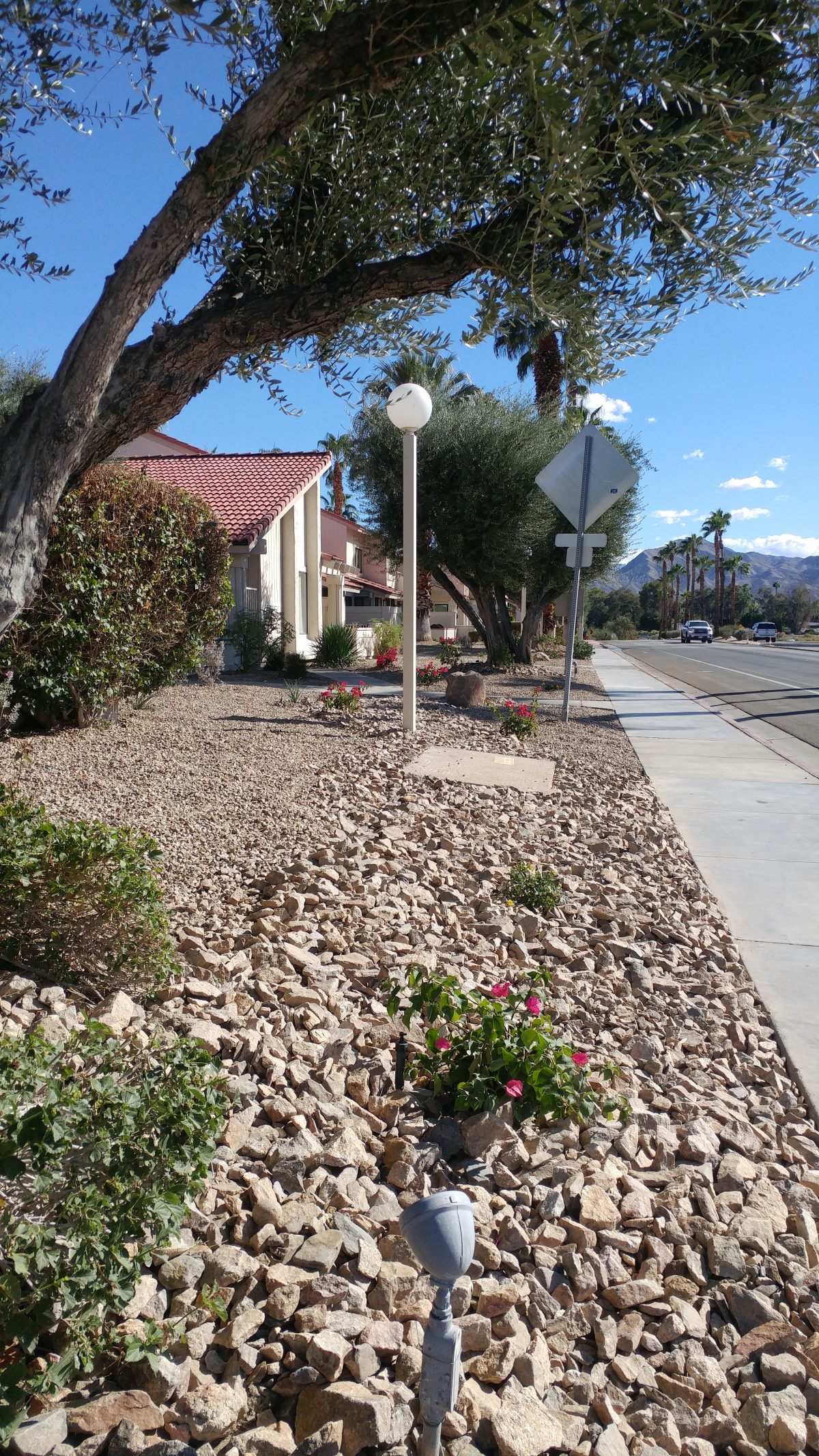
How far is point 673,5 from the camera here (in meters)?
3.21

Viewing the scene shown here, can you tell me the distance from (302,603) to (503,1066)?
67.0 feet

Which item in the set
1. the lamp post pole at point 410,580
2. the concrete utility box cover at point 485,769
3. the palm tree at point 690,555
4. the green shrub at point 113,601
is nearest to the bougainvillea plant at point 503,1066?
the concrete utility box cover at point 485,769

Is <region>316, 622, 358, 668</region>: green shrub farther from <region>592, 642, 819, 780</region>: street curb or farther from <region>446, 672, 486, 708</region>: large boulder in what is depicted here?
<region>592, 642, 819, 780</region>: street curb

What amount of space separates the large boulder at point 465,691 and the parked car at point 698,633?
62.7m

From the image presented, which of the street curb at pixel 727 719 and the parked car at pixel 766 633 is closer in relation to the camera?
the street curb at pixel 727 719

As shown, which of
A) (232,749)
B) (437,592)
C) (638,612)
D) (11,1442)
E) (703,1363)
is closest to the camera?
(11,1442)

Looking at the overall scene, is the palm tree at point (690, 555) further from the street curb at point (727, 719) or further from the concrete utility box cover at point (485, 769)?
the concrete utility box cover at point (485, 769)

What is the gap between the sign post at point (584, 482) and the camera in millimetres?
10711

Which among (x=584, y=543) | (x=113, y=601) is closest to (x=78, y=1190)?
(x=113, y=601)

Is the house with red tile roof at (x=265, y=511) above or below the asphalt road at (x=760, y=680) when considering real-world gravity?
above

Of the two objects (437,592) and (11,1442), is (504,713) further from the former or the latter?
(437,592)

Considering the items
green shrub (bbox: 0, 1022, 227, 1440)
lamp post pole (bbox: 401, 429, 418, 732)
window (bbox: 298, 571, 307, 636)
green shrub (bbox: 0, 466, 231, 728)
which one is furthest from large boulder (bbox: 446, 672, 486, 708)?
green shrub (bbox: 0, 1022, 227, 1440)

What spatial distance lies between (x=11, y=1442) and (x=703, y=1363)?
1.45 metres

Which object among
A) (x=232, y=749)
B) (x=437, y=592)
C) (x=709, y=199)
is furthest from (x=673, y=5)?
(x=437, y=592)
